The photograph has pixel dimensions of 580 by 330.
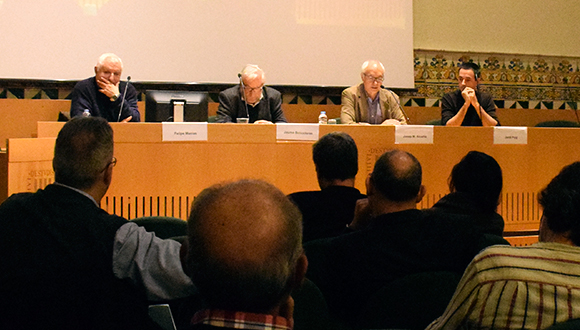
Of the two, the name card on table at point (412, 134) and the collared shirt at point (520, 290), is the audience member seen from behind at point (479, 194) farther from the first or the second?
the name card on table at point (412, 134)

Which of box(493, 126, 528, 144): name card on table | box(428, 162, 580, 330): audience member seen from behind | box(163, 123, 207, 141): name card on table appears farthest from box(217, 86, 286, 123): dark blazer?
box(428, 162, 580, 330): audience member seen from behind

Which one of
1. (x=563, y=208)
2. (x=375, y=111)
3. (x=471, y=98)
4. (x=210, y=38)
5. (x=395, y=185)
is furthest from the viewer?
(x=210, y=38)

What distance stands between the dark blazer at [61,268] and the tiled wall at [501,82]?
4470 millimetres

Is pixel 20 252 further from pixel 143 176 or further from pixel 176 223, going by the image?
pixel 143 176

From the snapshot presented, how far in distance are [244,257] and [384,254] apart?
934mm

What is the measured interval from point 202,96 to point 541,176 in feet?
8.05

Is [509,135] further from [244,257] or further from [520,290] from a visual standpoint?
[244,257]

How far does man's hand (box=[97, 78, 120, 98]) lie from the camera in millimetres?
4457

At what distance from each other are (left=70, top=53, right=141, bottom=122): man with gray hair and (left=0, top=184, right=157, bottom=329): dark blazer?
294 cm

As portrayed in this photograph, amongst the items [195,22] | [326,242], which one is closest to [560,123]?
[195,22]

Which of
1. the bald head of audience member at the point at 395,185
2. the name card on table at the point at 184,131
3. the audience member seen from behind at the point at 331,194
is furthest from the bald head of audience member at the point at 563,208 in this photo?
the name card on table at the point at 184,131

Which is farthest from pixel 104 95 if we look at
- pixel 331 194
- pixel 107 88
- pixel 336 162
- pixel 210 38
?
pixel 331 194

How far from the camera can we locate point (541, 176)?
13.1ft

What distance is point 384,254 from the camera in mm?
1686
